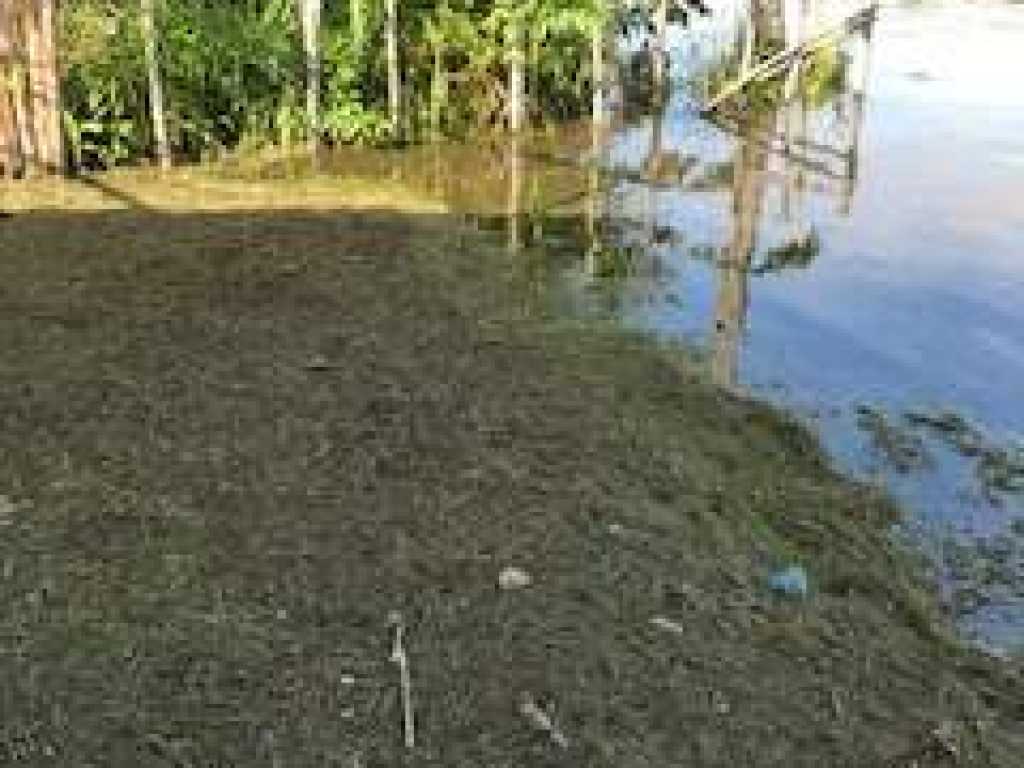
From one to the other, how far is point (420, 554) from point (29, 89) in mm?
8828

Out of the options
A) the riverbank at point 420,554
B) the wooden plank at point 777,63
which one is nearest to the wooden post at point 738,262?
the wooden plank at point 777,63

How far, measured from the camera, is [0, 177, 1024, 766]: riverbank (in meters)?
6.12

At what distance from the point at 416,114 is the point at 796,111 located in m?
6.36

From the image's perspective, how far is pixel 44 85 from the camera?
47.0 feet

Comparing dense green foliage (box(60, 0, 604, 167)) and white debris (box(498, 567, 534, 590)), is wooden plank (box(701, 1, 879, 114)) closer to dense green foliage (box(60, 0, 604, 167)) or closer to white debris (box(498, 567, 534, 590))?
dense green foliage (box(60, 0, 604, 167))

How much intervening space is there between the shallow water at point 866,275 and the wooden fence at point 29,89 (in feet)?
17.0

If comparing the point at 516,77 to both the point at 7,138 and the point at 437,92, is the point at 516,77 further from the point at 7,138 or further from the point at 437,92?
the point at 7,138

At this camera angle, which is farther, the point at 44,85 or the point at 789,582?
the point at 44,85

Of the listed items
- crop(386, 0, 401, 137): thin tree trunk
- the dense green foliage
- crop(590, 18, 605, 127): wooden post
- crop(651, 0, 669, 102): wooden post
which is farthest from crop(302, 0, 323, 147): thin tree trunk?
crop(651, 0, 669, 102): wooden post

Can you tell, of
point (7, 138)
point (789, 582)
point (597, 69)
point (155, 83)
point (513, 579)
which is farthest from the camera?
point (597, 69)

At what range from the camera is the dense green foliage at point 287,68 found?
15.4 m

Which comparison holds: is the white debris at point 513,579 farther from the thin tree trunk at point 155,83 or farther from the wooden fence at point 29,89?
the thin tree trunk at point 155,83

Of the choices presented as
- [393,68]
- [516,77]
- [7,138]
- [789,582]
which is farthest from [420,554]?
[516,77]

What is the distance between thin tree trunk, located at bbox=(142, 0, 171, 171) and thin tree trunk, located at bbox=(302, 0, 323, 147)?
1.57 meters
